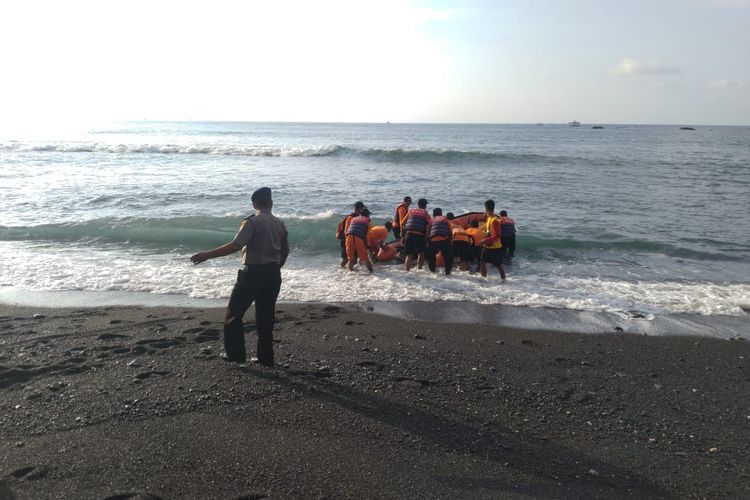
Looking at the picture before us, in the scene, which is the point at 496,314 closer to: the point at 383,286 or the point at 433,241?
the point at 383,286

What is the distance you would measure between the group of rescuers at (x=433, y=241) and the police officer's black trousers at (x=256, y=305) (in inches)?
232

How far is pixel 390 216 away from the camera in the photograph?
18.8 metres

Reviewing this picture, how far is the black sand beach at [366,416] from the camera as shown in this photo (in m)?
3.96

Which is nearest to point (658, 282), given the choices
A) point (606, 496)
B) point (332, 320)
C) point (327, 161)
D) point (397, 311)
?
point (397, 311)

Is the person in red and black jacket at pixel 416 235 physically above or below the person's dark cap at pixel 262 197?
below

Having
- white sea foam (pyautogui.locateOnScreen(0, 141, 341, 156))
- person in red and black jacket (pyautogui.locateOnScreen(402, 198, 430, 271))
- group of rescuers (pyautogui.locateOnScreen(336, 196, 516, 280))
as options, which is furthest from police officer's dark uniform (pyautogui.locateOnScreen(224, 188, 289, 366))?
white sea foam (pyautogui.locateOnScreen(0, 141, 341, 156))

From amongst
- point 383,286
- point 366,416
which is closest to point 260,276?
point 366,416

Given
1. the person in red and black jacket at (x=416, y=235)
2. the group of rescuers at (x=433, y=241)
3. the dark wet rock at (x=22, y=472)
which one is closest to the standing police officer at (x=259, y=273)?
the dark wet rock at (x=22, y=472)

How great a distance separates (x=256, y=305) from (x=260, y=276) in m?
0.36

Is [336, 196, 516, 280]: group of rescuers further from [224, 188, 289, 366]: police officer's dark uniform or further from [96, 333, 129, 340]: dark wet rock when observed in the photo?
[224, 188, 289, 366]: police officer's dark uniform

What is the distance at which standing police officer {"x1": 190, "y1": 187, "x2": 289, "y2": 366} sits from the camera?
551 centimetres

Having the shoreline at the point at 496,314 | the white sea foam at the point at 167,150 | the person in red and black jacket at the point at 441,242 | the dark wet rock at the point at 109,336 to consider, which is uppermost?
the white sea foam at the point at 167,150

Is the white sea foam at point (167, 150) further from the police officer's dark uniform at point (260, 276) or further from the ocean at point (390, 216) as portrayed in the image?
the police officer's dark uniform at point (260, 276)

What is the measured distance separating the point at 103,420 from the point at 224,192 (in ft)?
62.8
